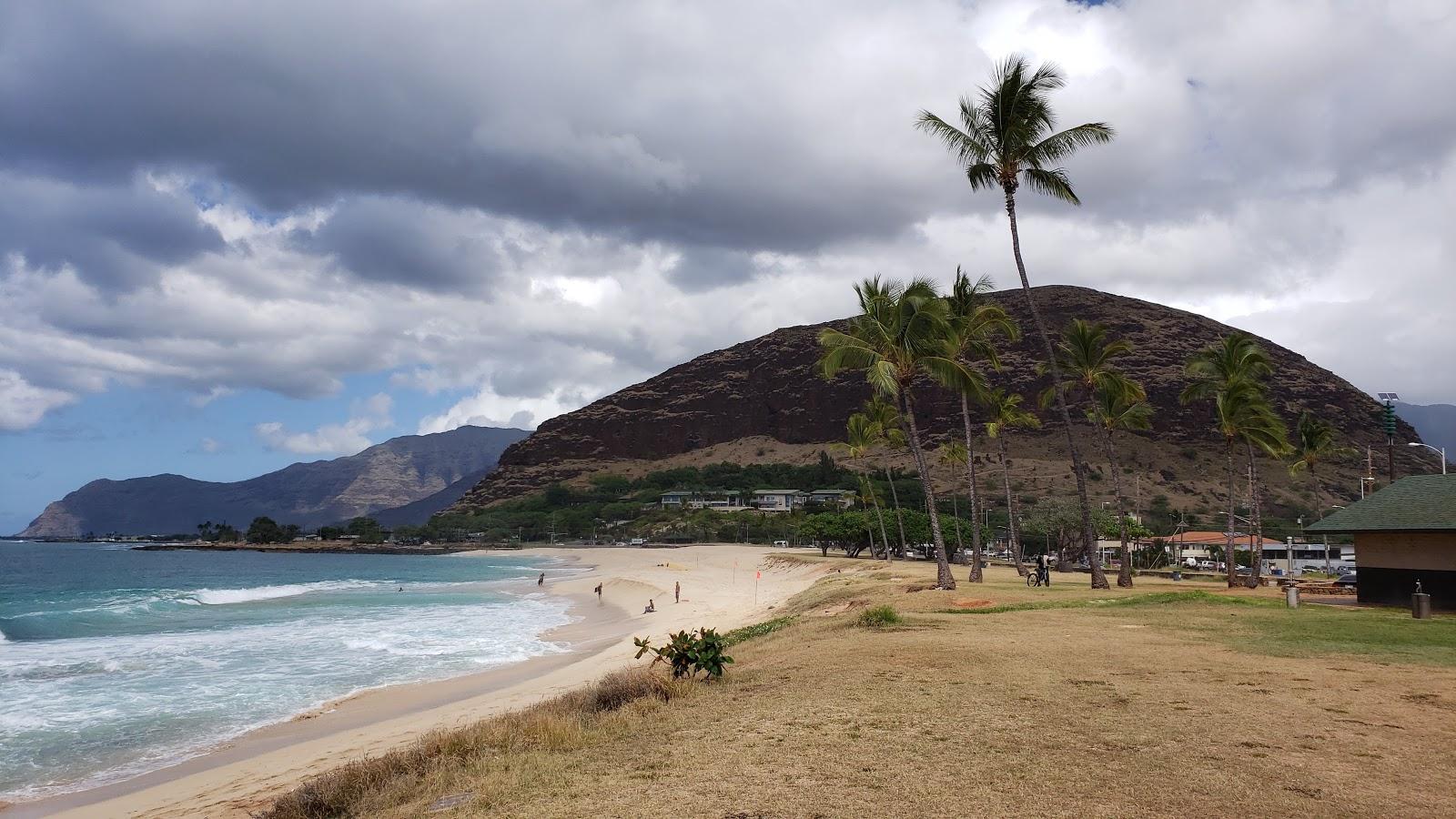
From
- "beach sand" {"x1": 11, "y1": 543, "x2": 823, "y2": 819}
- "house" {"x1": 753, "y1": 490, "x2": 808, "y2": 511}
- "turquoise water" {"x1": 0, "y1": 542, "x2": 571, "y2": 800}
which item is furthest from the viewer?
"house" {"x1": 753, "y1": 490, "x2": 808, "y2": 511}

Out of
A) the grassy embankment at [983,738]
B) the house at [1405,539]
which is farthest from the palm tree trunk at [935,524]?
the grassy embankment at [983,738]

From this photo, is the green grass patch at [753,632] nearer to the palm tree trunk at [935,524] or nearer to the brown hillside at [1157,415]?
the palm tree trunk at [935,524]

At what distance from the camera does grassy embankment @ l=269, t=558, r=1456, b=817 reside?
6.46 m

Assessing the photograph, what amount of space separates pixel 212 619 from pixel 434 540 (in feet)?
448

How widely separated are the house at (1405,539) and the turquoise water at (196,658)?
2202 centimetres

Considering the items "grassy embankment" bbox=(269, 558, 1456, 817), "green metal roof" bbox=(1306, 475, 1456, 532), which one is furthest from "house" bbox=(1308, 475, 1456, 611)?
"grassy embankment" bbox=(269, 558, 1456, 817)

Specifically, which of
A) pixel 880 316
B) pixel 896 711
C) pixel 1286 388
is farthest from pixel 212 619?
pixel 1286 388

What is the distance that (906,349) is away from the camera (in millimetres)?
25438

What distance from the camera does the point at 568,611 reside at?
4062cm

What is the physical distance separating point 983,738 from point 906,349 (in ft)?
59.9

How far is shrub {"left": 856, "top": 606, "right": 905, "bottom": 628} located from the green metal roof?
12.3m

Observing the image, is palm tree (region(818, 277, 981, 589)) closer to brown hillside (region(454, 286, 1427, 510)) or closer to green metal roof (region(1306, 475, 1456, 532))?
green metal roof (region(1306, 475, 1456, 532))

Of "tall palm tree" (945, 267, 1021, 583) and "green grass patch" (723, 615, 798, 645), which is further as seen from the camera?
"tall palm tree" (945, 267, 1021, 583)

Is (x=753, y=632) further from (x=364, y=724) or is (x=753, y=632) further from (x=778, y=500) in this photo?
(x=778, y=500)
